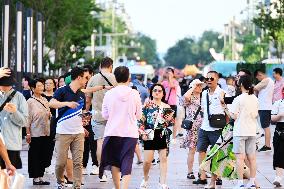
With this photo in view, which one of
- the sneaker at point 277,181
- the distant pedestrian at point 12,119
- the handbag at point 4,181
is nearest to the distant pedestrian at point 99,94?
the sneaker at point 277,181

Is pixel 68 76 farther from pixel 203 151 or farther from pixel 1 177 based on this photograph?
pixel 1 177

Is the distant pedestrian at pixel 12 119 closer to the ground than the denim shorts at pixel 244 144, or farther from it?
farther from it

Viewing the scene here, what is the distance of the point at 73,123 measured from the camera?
48.4ft

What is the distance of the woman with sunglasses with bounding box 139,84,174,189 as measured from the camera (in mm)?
15258

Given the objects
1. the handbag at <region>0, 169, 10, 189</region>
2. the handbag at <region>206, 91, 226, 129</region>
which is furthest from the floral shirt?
the handbag at <region>0, 169, 10, 189</region>

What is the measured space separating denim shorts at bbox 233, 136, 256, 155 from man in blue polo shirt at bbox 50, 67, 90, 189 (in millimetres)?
2252

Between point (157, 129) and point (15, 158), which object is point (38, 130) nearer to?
point (157, 129)

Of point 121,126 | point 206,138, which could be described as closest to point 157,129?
point 206,138

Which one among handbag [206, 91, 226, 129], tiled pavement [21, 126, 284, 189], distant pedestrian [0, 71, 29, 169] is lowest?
tiled pavement [21, 126, 284, 189]

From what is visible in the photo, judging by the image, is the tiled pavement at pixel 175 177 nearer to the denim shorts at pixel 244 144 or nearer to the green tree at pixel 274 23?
the denim shorts at pixel 244 144

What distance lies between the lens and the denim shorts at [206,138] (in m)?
16.0

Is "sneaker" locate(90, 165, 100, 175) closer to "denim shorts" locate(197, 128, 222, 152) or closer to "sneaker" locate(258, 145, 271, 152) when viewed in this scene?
"denim shorts" locate(197, 128, 222, 152)

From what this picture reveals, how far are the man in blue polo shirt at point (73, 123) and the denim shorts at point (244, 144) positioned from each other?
2.25 metres

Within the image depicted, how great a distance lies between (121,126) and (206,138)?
131 inches
